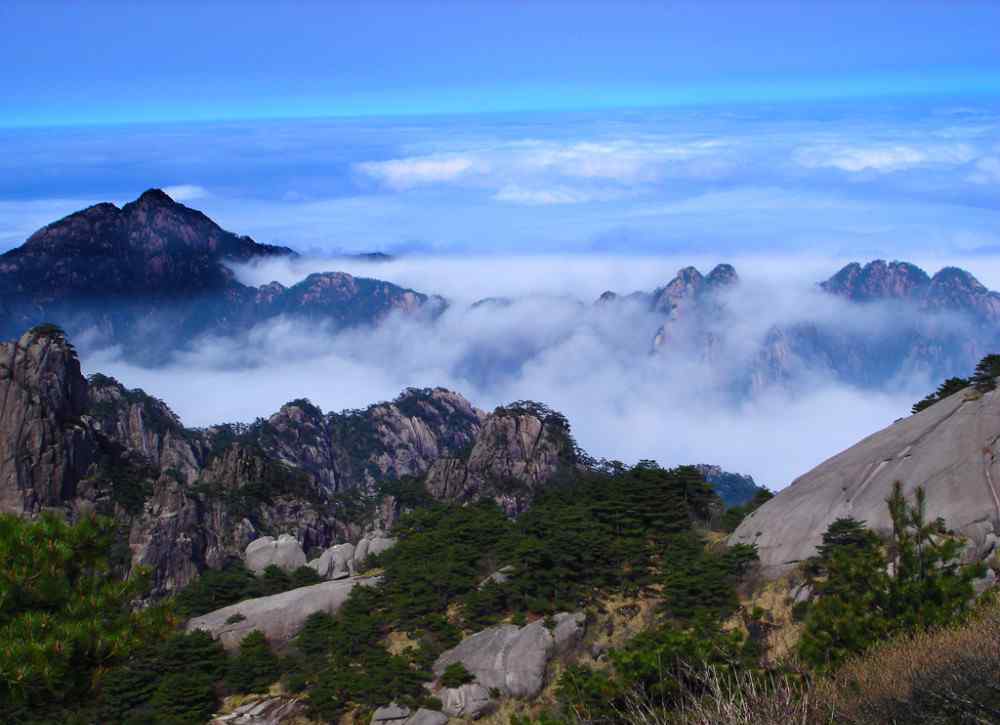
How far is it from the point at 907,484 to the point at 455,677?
1765 cm

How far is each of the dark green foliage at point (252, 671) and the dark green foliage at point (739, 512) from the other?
66.4 ft

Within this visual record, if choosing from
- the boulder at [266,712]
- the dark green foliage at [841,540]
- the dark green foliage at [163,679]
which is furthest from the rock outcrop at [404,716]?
the dark green foliage at [841,540]

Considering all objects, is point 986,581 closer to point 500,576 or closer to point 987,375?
point 987,375

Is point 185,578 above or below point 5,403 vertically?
below

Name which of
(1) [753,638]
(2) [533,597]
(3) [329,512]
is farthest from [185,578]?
(1) [753,638]

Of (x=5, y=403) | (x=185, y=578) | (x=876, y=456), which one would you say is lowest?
(x=185, y=578)

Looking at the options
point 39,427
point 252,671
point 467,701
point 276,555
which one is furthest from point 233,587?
point 39,427

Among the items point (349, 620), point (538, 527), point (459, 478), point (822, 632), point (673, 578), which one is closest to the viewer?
point (822, 632)

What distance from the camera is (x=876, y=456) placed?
123ft

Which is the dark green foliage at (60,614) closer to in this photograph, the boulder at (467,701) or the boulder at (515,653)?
the boulder at (467,701)

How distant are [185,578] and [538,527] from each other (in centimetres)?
4074

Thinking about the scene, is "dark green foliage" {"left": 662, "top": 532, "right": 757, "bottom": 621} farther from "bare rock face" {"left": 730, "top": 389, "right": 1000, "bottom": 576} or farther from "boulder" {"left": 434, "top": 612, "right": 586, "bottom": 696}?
"boulder" {"left": 434, "top": 612, "right": 586, "bottom": 696}

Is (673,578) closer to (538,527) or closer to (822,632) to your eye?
(538,527)

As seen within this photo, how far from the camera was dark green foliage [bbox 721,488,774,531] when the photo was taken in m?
43.9
